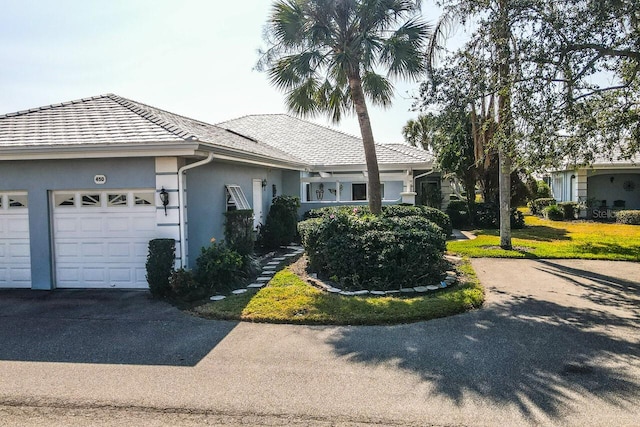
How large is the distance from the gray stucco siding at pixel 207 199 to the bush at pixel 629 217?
1943cm

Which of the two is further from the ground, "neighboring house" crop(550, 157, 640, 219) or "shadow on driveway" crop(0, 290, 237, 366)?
"neighboring house" crop(550, 157, 640, 219)

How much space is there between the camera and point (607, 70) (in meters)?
10.0

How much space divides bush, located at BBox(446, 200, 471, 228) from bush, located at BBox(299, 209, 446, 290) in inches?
497

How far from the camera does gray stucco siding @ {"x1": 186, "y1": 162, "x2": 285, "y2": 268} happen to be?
10242 millimetres

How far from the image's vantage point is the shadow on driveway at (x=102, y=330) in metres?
5.98

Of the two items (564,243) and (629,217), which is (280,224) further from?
(629,217)

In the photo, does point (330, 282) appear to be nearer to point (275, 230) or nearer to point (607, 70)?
point (275, 230)

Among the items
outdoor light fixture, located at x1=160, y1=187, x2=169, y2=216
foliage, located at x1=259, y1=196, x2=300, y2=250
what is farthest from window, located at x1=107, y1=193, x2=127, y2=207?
foliage, located at x1=259, y1=196, x2=300, y2=250

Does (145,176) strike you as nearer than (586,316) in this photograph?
No

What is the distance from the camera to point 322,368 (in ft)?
17.9

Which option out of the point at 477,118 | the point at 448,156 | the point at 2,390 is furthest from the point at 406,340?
the point at 448,156

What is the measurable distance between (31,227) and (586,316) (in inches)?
445

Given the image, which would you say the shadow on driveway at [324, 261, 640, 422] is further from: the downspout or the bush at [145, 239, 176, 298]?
the downspout

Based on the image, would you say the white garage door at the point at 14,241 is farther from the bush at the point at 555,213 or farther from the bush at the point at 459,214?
the bush at the point at 555,213
